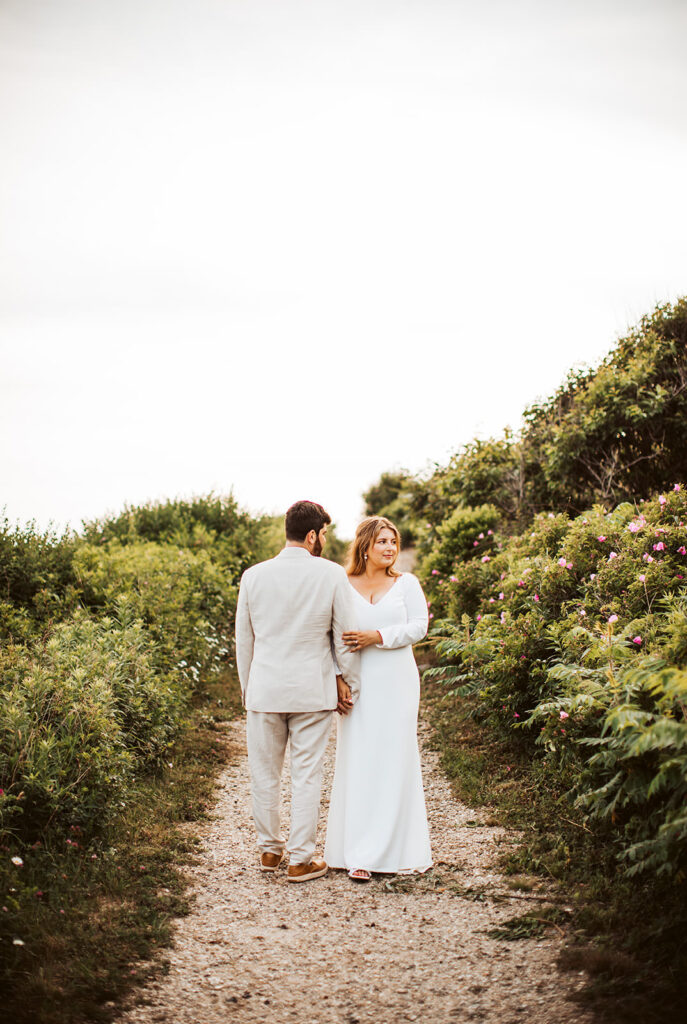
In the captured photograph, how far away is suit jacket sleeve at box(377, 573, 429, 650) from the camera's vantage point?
Answer: 16.5 feet

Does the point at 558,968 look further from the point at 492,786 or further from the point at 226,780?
the point at 226,780

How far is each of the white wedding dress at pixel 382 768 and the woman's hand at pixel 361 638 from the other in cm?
5

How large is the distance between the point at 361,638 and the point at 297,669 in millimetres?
460

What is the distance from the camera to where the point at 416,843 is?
5.04 meters

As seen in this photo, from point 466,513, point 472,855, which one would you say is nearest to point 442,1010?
A: point 472,855

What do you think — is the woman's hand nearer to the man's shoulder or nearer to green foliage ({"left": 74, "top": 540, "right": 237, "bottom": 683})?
the man's shoulder

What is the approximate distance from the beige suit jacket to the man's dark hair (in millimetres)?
96

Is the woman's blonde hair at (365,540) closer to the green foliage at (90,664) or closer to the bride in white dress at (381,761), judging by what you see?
the bride in white dress at (381,761)

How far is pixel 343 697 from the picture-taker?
504 centimetres

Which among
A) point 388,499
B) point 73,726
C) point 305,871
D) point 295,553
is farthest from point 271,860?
point 388,499

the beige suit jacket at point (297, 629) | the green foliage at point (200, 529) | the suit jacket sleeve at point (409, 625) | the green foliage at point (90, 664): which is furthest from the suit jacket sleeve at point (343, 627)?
the green foliage at point (200, 529)

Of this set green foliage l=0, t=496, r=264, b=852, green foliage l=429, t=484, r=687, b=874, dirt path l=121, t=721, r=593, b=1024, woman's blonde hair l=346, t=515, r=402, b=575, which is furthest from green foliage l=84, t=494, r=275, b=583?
dirt path l=121, t=721, r=593, b=1024

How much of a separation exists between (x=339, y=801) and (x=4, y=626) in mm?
3841

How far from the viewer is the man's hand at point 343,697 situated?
16.6 ft
